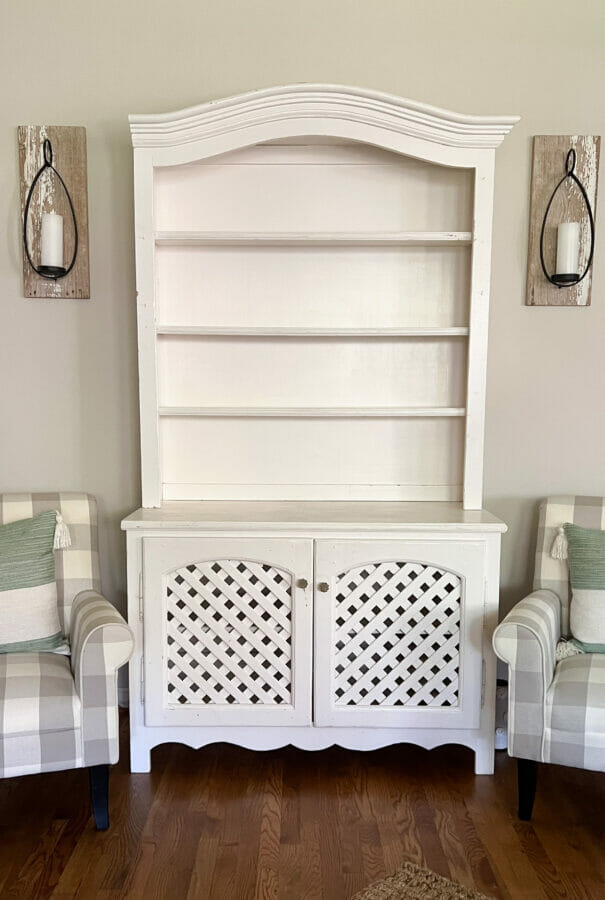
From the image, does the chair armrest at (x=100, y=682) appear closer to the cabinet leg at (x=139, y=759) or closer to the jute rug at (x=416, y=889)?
the cabinet leg at (x=139, y=759)

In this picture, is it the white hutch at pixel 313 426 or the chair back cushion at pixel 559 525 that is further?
the chair back cushion at pixel 559 525

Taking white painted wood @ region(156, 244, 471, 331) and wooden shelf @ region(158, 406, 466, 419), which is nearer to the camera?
wooden shelf @ region(158, 406, 466, 419)

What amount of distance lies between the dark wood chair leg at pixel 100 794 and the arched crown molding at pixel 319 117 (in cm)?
184

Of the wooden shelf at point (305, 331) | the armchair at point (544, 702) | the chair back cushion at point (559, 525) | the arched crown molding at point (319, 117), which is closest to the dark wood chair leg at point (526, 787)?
the armchair at point (544, 702)

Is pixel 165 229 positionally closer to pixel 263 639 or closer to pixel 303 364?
pixel 303 364

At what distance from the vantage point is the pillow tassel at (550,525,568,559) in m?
2.20

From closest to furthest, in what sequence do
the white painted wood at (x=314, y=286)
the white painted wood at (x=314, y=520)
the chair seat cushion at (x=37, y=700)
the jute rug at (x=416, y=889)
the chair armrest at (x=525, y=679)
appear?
the jute rug at (x=416, y=889) → the chair seat cushion at (x=37, y=700) → the chair armrest at (x=525, y=679) → the white painted wood at (x=314, y=520) → the white painted wood at (x=314, y=286)

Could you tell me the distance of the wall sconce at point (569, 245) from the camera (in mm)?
2271

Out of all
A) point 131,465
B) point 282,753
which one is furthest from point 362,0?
point 282,753

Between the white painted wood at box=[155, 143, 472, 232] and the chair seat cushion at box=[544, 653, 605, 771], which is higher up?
the white painted wood at box=[155, 143, 472, 232]

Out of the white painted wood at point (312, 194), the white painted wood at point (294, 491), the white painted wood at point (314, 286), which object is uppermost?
the white painted wood at point (312, 194)

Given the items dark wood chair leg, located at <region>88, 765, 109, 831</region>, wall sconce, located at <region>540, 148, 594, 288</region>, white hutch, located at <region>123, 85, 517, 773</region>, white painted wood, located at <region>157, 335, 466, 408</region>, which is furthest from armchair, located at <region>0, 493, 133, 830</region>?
wall sconce, located at <region>540, 148, 594, 288</region>

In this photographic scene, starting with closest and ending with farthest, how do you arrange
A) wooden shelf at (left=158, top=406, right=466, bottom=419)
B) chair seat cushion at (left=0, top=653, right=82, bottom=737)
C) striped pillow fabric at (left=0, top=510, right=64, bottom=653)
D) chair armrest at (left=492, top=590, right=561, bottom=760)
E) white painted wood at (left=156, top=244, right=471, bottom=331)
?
chair seat cushion at (left=0, top=653, right=82, bottom=737)
chair armrest at (left=492, top=590, right=561, bottom=760)
striped pillow fabric at (left=0, top=510, right=64, bottom=653)
wooden shelf at (left=158, top=406, right=466, bottom=419)
white painted wood at (left=156, top=244, right=471, bottom=331)

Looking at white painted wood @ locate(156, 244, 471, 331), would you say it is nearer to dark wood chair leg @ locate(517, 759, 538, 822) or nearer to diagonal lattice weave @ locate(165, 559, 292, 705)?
diagonal lattice weave @ locate(165, 559, 292, 705)
